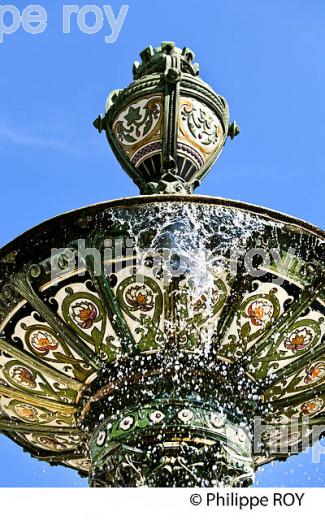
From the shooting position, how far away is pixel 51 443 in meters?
9.51

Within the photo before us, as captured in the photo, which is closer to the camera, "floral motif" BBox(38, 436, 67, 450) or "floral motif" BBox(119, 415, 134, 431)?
"floral motif" BBox(119, 415, 134, 431)

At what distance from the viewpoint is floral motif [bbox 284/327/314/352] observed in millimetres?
8765

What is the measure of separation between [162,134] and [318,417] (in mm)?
2469

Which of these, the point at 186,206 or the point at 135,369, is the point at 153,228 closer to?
the point at 186,206

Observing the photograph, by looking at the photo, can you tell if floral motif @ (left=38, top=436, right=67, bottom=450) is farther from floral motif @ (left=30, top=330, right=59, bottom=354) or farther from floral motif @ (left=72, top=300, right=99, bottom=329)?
floral motif @ (left=72, top=300, right=99, bottom=329)

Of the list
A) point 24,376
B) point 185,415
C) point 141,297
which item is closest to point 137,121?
point 141,297

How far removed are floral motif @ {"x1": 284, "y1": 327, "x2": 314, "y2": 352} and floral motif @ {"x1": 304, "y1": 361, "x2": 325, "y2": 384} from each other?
19cm

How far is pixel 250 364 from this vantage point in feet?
29.0

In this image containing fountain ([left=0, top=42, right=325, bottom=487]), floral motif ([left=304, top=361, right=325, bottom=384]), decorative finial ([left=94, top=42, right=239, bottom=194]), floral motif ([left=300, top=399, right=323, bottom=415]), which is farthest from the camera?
decorative finial ([left=94, top=42, right=239, bottom=194])

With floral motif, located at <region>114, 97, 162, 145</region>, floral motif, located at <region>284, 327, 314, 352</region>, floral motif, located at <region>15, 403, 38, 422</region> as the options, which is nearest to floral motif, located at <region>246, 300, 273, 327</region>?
floral motif, located at <region>284, 327, 314, 352</region>

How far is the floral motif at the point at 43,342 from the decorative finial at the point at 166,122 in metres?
1.49

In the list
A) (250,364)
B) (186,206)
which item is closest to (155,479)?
(250,364)

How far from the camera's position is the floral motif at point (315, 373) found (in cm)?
894

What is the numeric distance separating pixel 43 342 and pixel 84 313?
0.40 m
